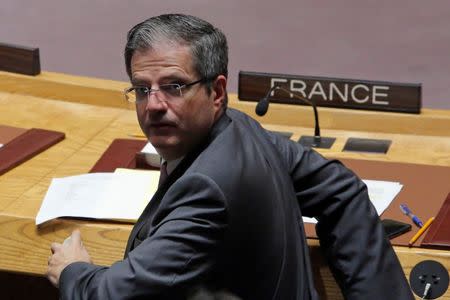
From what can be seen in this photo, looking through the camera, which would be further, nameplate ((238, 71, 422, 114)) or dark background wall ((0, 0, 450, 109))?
dark background wall ((0, 0, 450, 109))

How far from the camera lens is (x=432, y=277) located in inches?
57.4

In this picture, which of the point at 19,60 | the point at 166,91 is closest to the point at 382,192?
the point at 166,91

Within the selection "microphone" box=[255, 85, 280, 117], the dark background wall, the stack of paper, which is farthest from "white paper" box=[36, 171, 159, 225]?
the dark background wall

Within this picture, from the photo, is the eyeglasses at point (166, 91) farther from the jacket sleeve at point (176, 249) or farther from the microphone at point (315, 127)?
the microphone at point (315, 127)

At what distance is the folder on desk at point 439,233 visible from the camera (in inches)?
58.3

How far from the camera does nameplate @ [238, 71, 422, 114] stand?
1940mm

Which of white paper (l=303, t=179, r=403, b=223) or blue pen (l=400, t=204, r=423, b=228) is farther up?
blue pen (l=400, t=204, r=423, b=228)

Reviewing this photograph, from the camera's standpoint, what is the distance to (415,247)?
4.87 feet

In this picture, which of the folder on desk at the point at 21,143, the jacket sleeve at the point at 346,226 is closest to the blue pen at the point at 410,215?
the jacket sleeve at the point at 346,226

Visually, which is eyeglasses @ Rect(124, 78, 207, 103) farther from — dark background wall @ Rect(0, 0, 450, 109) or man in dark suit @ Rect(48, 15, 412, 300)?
dark background wall @ Rect(0, 0, 450, 109)

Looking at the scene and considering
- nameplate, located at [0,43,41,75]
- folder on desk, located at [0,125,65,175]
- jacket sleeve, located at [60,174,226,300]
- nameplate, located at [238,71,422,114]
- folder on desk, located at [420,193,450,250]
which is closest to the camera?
jacket sleeve, located at [60,174,226,300]

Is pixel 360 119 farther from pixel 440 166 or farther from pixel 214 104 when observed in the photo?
pixel 214 104

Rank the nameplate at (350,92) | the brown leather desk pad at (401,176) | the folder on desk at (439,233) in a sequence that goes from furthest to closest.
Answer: the nameplate at (350,92) → the brown leather desk pad at (401,176) → the folder on desk at (439,233)

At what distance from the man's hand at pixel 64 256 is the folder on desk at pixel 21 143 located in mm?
365
